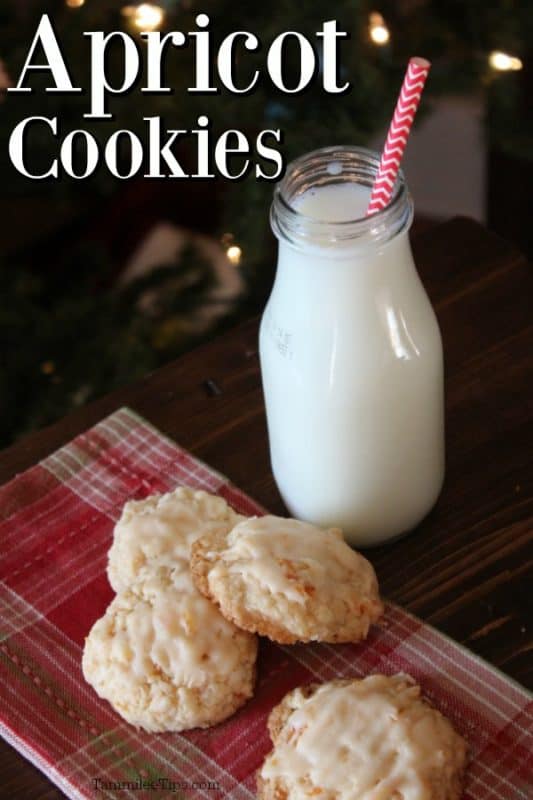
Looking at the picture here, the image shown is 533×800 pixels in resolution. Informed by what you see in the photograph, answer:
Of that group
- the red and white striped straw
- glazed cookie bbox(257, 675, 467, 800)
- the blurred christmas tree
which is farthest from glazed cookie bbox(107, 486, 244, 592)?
the blurred christmas tree

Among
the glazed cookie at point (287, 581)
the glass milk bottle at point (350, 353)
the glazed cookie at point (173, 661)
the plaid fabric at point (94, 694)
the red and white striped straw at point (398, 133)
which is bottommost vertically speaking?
the plaid fabric at point (94, 694)

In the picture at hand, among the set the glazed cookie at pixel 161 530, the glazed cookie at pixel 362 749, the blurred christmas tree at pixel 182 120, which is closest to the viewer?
the glazed cookie at pixel 362 749

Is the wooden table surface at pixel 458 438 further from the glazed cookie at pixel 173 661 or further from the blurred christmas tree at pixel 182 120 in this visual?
the blurred christmas tree at pixel 182 120

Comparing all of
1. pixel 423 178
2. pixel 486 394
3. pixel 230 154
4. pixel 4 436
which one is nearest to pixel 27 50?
pixel 230 154

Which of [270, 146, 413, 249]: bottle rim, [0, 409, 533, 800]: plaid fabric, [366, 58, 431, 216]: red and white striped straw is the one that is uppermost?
[366, 58, 431, 216]: red and white striped straw

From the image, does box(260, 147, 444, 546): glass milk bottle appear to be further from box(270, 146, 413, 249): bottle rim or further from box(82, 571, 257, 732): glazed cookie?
box(82, 571, 257, 732): glazed cookie

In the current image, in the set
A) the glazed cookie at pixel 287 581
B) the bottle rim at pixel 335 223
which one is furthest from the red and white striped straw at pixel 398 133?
the glazed cookie at pixel 287 581
